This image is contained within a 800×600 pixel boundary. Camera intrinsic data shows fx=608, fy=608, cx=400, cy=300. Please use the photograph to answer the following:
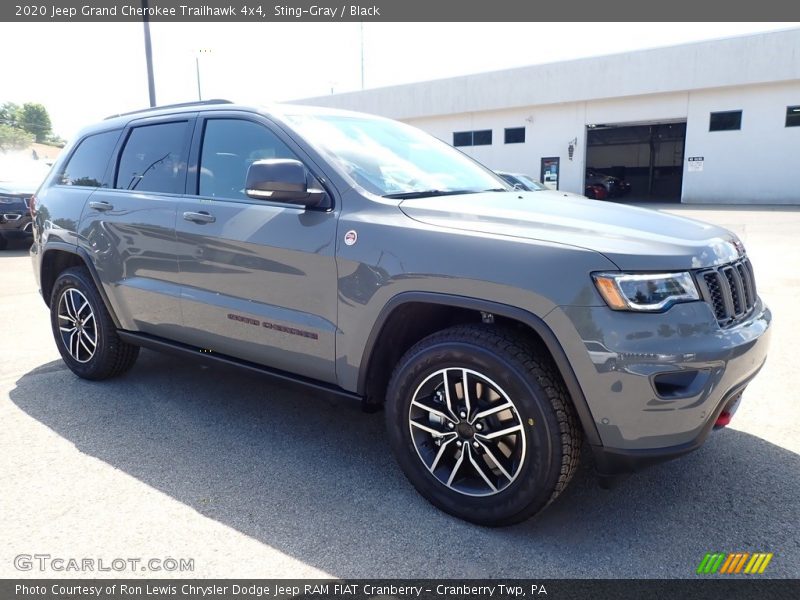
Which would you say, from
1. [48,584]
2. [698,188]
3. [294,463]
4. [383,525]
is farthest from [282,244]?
[698,188]

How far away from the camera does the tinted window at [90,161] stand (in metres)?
4.44

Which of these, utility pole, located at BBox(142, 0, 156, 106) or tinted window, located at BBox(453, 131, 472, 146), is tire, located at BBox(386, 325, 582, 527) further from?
tinted window, located at BBox(453, 131, 472, 146)

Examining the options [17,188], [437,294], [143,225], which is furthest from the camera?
[17,188]

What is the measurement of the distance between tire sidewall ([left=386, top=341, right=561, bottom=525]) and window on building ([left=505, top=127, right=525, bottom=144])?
28.0m

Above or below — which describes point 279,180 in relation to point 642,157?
below

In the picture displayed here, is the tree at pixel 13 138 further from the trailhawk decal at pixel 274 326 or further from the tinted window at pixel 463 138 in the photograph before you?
the trailhawk decal at pixel 274 326

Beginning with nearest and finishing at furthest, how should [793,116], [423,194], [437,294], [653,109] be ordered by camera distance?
1. [437,294]
2. [423,194]
3. [793,116]
4. [653,109]

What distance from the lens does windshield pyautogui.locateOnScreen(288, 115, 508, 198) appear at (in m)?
3.19

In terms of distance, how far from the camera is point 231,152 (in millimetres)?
3611

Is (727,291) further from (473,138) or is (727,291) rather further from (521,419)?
(473,138)

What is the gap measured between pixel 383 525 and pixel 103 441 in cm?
190

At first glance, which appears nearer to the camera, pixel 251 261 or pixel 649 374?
pixel 649 374

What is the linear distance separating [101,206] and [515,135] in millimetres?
27153

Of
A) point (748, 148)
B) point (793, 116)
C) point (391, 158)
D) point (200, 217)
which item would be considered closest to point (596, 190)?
point (748, 148)
